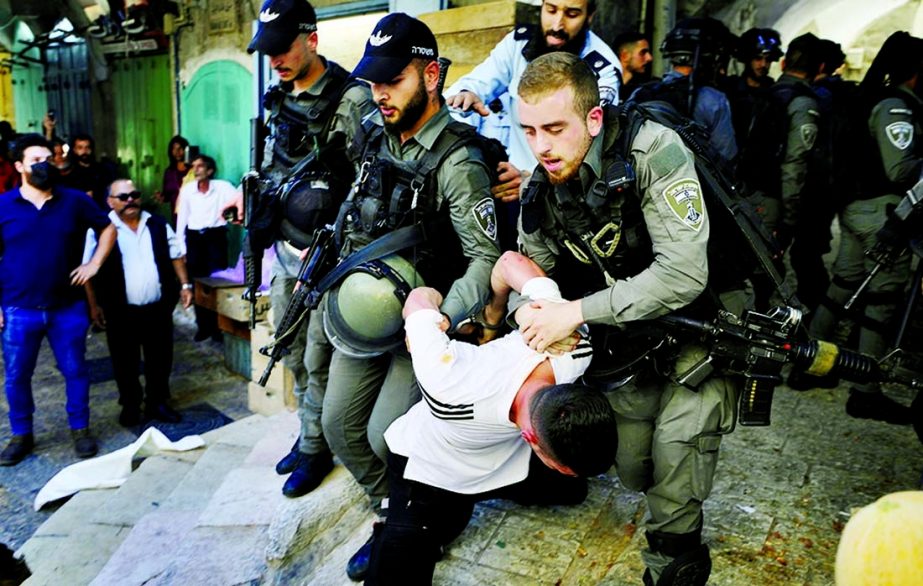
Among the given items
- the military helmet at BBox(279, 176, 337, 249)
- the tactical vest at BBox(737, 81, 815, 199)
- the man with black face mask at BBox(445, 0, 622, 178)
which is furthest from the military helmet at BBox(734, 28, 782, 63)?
the military helmet at BBox(279, 176, 337, 249)

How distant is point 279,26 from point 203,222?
4911 mm

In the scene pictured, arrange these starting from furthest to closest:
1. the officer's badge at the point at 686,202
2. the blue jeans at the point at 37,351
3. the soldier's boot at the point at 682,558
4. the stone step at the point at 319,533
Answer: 1. the blue jeans at the point at 37,351
2. the stone step at the point at 319,533
3. the soldier's boot at the point at 682,558
4. the officer's badge at the point at 686,202

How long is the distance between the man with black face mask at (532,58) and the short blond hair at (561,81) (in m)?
0.86

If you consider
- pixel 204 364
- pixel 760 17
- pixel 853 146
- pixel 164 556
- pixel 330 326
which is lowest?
pixel 204 364

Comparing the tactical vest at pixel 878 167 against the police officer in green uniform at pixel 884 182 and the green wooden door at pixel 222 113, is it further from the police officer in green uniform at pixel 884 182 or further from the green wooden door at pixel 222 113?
the green wooden door at pixel 222 113

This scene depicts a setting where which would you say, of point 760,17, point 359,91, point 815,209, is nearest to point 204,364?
point 359,91

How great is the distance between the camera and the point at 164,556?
3.29 m

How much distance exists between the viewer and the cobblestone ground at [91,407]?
457cm

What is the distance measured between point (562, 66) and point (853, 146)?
286 cm

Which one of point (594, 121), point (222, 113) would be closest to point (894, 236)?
point (594, 121)

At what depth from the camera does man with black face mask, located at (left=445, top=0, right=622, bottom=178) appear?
309 centimetres

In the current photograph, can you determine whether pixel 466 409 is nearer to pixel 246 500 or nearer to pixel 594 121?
pixel 594 121

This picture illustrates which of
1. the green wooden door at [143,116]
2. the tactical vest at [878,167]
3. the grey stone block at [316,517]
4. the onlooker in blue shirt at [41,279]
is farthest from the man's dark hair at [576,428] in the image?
the green wooden door at [143,116]

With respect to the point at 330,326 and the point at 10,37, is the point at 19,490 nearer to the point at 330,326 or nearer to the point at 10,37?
the point at 330,326
